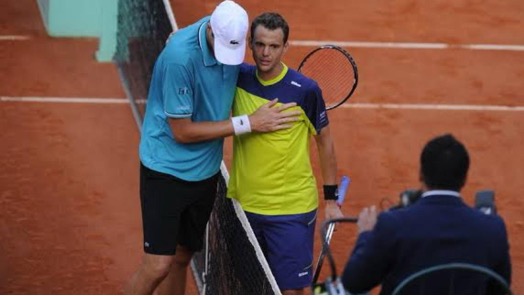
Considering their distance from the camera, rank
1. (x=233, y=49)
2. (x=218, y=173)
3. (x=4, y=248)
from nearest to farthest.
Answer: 1. (x=233, y=49)
2. (x=218, y=173)
3. (x=4, y=248)

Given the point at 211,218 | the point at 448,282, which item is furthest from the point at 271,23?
the point at 448,282

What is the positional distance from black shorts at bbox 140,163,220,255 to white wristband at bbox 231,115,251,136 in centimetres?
42


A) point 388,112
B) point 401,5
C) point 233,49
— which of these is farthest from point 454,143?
point 401,5

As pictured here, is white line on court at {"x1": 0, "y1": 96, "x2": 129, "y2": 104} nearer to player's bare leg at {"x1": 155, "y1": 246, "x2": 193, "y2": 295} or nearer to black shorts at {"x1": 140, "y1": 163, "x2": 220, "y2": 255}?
player's bare leg at {"x1": 155, "y1": 246, "x2": 193, "y2": 295}

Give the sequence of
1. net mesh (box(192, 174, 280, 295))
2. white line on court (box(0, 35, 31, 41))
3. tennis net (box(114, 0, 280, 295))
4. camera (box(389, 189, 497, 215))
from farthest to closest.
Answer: white line on court (box(0, 35, 31, 41)), tennis net (box(114, 0, 280, 295)), net mesh (box(192, 174, 280, 295)), camera (box(389, 189, 497, 215))

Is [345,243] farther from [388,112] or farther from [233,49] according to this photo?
[233,49]

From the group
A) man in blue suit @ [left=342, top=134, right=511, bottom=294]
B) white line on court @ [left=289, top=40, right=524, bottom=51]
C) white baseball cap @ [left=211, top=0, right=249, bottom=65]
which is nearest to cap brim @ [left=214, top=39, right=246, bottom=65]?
white baseball cap @ [left=211, top=0, right=249, bottom=65]

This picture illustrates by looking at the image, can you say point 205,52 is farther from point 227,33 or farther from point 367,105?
point 367,105

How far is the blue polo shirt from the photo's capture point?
8195 mm

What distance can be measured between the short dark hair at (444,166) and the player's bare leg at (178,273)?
2.65 metres

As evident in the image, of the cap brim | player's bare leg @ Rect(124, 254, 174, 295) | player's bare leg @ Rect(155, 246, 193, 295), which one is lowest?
player's bare leg @ Rect(155, 246, 193, 295)

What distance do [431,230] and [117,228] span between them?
16.0 feet

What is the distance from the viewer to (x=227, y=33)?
8086 mm

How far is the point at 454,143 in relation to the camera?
6.57 m
